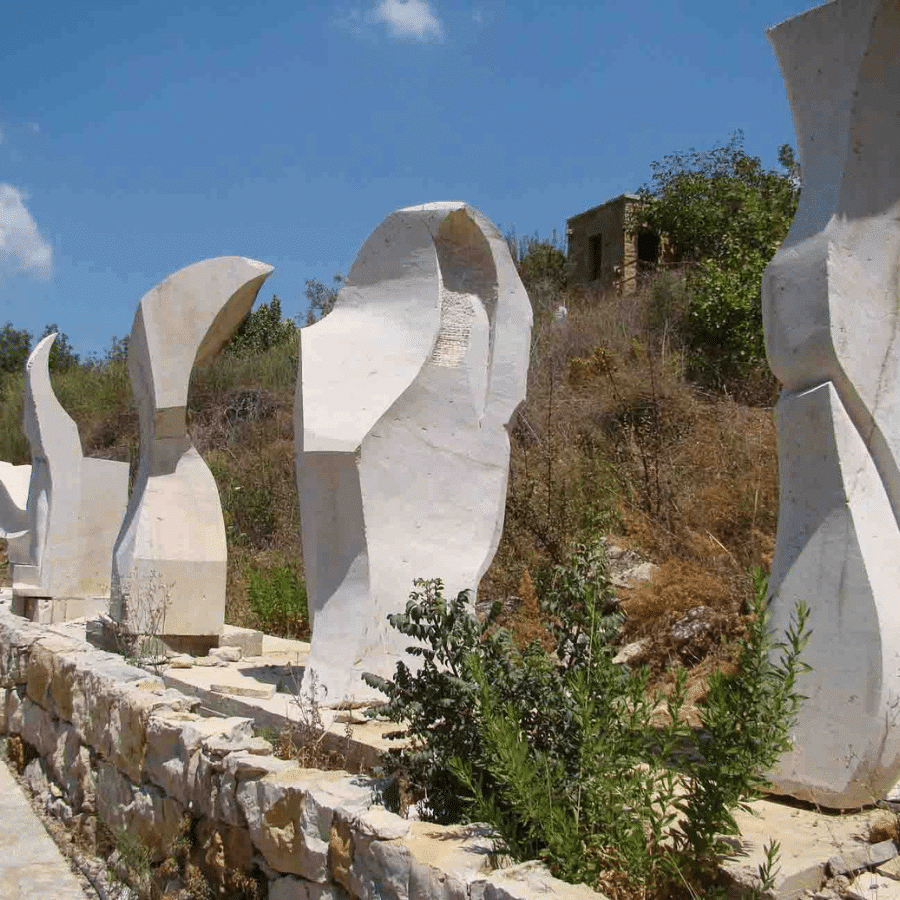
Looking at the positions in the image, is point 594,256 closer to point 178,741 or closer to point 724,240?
point 724,240

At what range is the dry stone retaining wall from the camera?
279cm

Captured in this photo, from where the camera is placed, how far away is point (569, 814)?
2.97m

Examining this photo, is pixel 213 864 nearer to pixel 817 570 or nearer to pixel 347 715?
pixel 347 715

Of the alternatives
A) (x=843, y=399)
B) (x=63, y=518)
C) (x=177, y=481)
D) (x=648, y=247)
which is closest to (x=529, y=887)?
(x=843, y=399)

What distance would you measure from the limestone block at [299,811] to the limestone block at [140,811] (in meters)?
0.68

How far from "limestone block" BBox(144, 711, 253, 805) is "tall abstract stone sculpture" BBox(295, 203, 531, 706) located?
3.79 feet

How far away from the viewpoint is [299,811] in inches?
131

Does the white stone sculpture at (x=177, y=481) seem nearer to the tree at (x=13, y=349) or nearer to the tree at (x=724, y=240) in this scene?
the tree at (x=724, y=240)

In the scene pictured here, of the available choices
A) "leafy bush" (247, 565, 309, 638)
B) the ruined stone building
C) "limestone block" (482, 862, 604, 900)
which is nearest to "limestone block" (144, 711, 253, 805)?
"limestone block" (482, 862, 604, 900)

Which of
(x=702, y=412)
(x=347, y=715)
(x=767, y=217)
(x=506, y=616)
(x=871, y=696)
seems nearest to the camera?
(x=871, y=696)

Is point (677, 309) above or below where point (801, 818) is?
above

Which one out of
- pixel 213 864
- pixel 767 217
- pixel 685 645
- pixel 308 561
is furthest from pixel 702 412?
pixel 213 864

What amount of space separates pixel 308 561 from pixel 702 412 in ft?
18.5

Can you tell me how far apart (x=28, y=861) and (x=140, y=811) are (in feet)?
2.76
